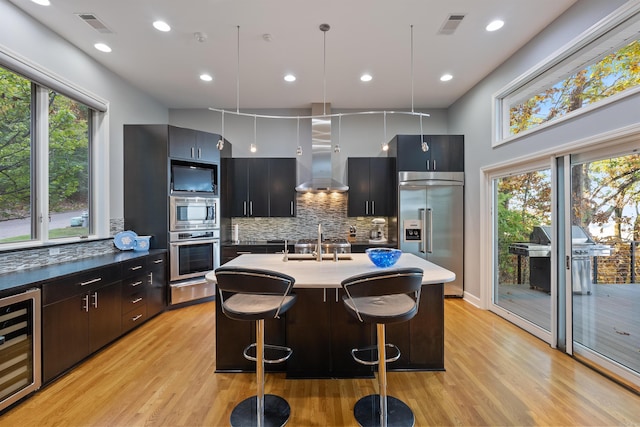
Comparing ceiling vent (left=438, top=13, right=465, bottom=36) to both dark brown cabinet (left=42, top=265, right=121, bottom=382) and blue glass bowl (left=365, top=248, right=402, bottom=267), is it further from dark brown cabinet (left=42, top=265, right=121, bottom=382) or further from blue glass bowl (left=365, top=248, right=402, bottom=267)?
dark brown cabinet (left=42, top=265, right=121, bottom=382)

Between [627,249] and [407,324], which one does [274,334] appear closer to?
[407,324]

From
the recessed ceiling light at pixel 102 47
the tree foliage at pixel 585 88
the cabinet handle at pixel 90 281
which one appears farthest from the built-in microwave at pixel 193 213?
the tree foliage at pixel 585 88

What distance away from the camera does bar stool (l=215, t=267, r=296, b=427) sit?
1.57 m

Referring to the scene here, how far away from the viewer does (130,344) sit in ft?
9.74

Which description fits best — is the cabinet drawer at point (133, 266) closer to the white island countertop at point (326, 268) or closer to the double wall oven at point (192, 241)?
the double wall oven at point (192, 241)

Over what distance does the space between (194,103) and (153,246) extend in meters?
2.55

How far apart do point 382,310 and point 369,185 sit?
3325 mm

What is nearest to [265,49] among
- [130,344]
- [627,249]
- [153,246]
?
[153,246]

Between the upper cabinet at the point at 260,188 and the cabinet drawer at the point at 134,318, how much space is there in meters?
1.97

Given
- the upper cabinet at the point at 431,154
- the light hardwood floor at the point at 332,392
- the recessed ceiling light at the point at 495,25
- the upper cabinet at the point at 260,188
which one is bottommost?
the light hardwood floor at the point at 332,392

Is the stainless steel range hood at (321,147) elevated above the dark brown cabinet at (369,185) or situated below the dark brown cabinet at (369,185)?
Answer: above

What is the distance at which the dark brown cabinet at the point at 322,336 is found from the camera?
2.27 m

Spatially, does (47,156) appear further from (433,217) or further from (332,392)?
(433,217)

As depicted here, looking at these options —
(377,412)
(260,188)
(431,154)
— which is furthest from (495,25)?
(260,188)
